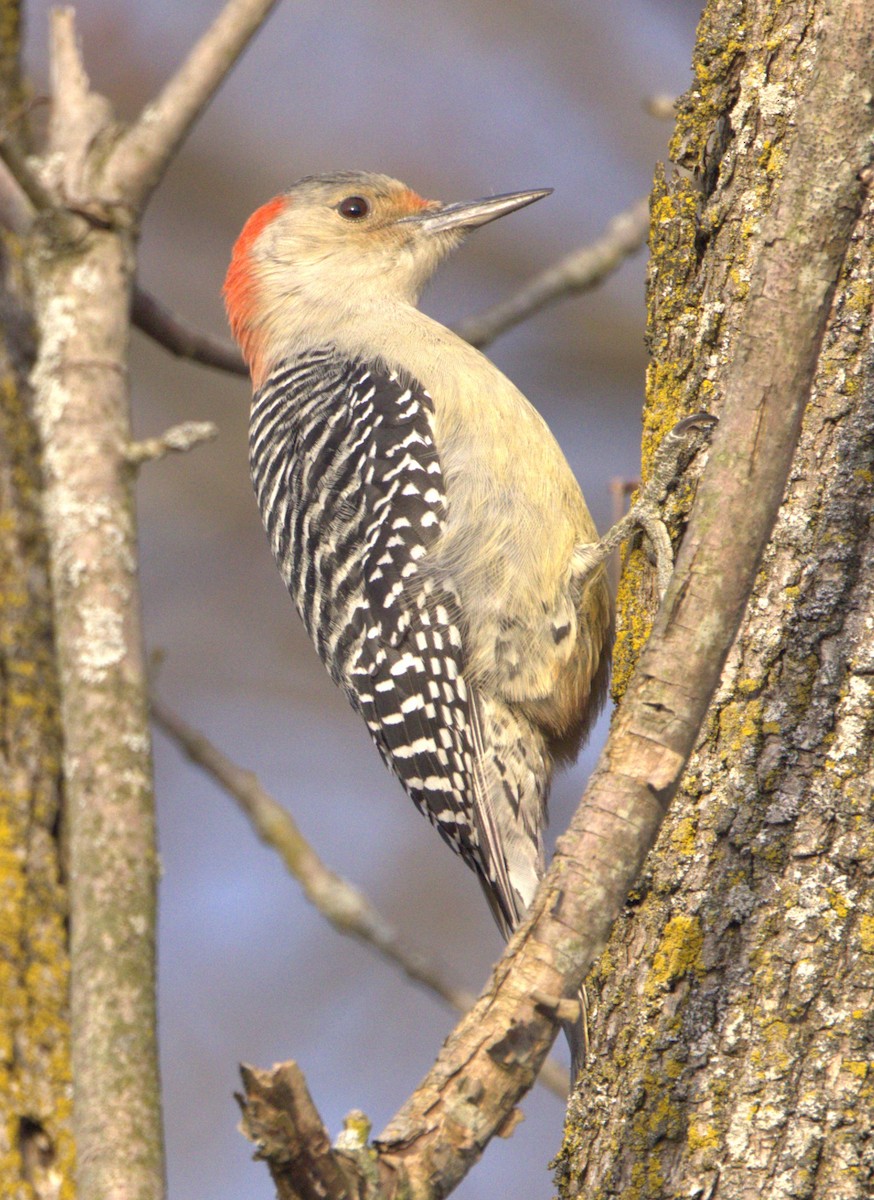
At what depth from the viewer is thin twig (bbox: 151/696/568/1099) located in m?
4.35

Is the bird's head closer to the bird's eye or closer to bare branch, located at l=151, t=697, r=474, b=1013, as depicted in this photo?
the bird's eye

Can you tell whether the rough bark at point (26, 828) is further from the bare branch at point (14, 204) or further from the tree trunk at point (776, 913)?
the tree trunk at point (776, 913)

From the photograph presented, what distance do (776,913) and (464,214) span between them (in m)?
3.32

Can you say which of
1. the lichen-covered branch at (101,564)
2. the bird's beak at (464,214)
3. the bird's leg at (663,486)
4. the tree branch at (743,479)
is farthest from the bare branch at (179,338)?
the tree branch at (743,479)

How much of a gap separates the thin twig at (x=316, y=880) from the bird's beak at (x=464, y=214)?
6.67ft

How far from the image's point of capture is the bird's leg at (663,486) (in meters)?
2.81

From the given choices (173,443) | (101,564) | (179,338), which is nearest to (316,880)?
(101,564)

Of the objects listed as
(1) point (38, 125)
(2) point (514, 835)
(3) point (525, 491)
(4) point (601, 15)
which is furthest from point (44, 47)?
(2) point (514, 835)

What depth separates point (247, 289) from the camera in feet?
17.3

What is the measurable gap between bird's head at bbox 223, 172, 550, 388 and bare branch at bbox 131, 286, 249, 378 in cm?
8

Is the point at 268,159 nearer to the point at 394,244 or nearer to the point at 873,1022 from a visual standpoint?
the point at 394,244

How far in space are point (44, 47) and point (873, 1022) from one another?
7249mm

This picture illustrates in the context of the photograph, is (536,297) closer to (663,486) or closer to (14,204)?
(14,204)

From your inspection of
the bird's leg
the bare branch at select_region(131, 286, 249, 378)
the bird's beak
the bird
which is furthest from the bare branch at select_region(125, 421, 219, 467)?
the bird's leg
